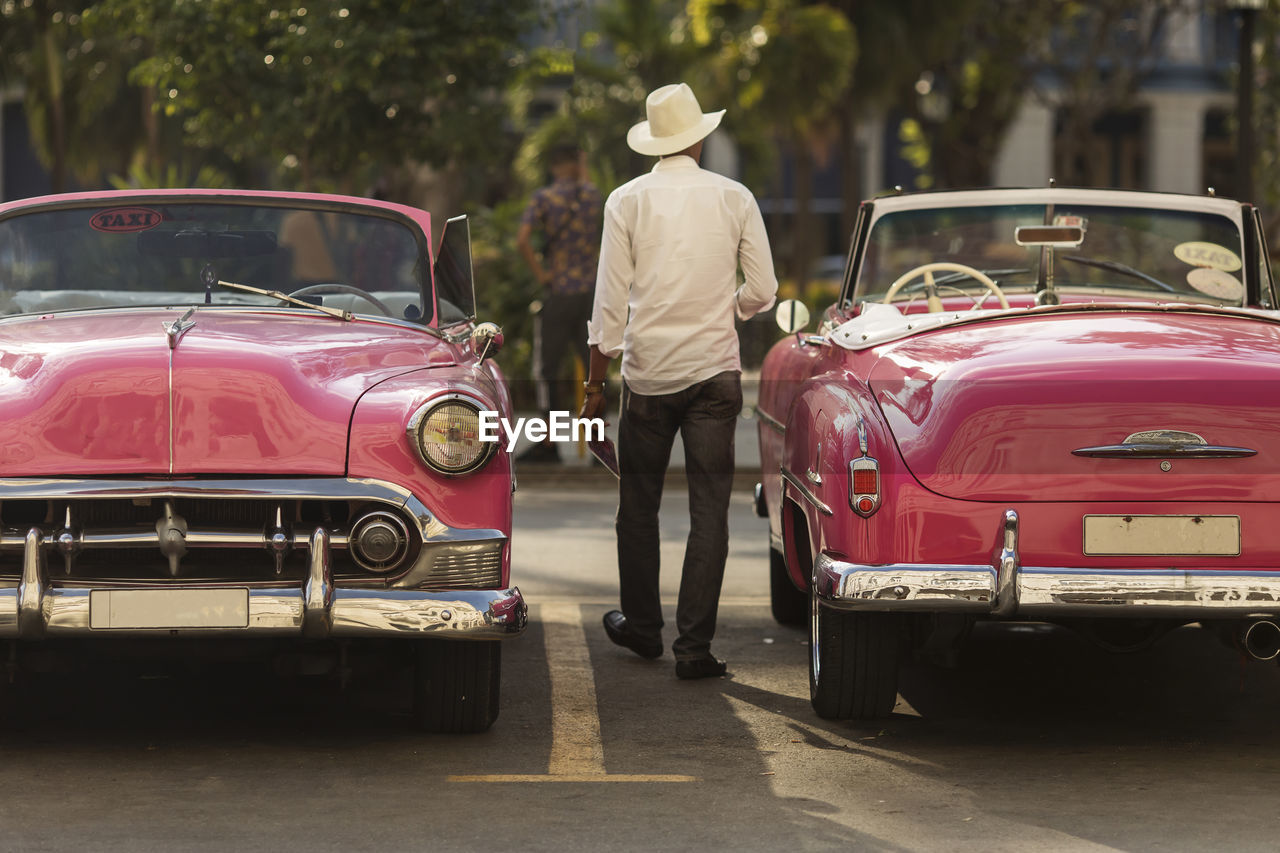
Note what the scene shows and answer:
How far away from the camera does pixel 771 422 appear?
7117mm

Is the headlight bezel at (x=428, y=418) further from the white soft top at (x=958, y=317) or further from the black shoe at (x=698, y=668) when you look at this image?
the black shoe at (x=698, y=668)

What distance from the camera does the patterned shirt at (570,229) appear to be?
1211cm

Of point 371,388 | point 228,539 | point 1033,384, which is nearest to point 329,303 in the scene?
point 371,388

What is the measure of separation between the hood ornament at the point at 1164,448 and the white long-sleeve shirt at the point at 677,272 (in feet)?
5.69

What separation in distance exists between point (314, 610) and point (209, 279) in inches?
67.4

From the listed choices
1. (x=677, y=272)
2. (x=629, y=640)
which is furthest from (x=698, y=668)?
(x=677, y=272)

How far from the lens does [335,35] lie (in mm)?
12875

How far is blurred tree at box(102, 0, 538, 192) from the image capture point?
1295cm

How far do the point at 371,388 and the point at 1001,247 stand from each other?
293 centimetres

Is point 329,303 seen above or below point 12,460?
above

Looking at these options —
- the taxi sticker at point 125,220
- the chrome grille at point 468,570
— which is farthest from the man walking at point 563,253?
the chrome grille at point 468,570

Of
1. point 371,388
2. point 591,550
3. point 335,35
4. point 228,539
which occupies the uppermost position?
point 335,35

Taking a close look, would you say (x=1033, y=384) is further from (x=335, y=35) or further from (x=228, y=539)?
(x=335, y=35)

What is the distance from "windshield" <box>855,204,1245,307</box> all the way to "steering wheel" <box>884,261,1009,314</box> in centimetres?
6
